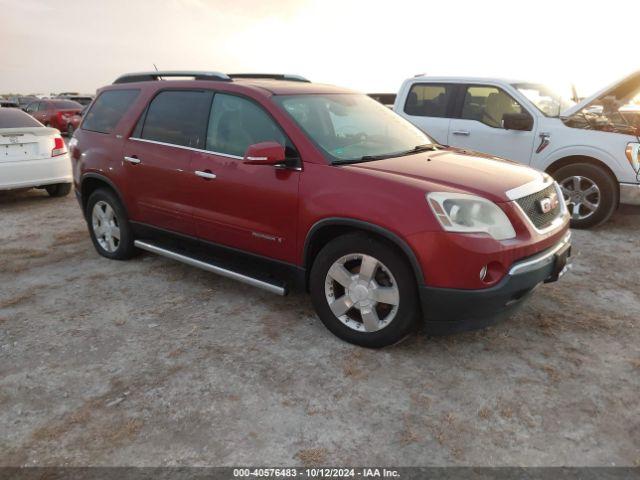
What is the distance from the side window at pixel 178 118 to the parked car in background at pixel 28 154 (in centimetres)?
397

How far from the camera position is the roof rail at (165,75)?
4.36 metres

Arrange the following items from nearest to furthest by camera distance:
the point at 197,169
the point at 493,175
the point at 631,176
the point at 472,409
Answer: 1. the point at 472,409
2. the point at 493,175
3. the point at 197,169
4. the point at 631,176

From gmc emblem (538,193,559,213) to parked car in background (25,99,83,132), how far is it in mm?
18987

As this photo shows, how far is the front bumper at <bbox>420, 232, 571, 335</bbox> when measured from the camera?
118 inches

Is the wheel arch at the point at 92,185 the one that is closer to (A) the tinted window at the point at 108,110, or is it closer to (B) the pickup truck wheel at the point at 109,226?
(B) the pickup truck wheel at the point at 109,226

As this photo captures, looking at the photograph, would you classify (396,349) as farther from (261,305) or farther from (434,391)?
(261,305)

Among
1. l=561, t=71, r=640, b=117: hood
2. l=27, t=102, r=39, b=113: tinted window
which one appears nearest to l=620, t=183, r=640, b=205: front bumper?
l=561, t=71, r=640, b=117: hood

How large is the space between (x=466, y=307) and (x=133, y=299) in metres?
2.75

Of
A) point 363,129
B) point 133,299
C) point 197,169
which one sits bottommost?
point 133,299

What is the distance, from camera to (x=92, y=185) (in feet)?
17.3

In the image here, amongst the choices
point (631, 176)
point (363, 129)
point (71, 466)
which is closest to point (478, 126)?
point (631, 176)

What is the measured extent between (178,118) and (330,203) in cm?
182

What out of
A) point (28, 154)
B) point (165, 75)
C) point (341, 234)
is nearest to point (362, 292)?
point (341, 234)

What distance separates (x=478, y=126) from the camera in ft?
23.0
